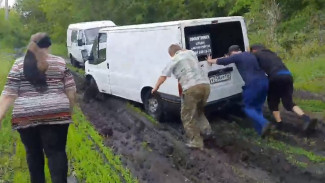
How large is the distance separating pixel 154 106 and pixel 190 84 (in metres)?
2.21

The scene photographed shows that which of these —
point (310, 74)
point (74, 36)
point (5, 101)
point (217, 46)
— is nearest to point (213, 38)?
point (217, 46)

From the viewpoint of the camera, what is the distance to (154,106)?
29.6 feet

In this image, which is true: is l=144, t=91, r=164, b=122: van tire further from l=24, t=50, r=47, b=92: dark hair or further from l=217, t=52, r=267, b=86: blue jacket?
l=24, t=50, r=47, b=92: dark hair

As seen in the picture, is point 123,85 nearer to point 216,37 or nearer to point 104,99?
point 104,99

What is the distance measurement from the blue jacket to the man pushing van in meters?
0.74

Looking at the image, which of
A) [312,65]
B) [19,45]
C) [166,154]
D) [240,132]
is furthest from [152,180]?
[19,45]

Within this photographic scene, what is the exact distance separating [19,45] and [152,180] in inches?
1803

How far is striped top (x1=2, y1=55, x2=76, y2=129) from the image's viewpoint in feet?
13.6

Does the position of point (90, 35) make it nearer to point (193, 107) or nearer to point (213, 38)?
point (213, 38)

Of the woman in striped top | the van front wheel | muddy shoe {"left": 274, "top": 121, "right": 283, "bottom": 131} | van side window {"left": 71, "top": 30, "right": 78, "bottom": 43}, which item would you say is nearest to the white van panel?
the van front wheel

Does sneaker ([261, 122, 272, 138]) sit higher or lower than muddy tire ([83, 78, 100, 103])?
lower

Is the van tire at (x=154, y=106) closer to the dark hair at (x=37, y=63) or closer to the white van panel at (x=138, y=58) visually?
the white van panel at (x=138, y=58)

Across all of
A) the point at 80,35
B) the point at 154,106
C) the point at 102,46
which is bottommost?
the point at 154,106

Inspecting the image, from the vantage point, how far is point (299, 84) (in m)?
11.1
